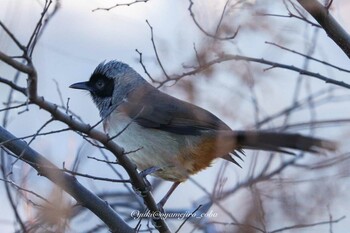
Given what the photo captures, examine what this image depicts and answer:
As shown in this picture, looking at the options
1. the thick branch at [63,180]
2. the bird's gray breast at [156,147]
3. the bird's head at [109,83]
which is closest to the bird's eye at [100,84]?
the bird's head at [109,83]

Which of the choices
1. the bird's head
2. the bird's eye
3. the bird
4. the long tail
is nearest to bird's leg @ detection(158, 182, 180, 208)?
the bird

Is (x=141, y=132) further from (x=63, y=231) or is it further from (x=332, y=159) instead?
(x=332, y=159)

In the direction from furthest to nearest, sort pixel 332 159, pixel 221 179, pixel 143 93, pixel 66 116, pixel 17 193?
1. pixel 143 93
2. pixel 17 193
3. pixel 221 179
4. pixel 66 116
5. pixel 332 159

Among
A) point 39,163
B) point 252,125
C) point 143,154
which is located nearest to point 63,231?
point 39,163

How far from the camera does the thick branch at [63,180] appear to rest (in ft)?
12.3

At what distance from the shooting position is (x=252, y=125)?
3885 mm

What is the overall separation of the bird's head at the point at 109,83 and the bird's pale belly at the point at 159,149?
0.65 meters

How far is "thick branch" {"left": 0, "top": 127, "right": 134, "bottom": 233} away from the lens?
12.3 ft

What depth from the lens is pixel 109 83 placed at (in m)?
6.05

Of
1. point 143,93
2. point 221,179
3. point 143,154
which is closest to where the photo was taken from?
point 221,179

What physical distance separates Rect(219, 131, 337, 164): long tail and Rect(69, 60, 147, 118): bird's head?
161 cm

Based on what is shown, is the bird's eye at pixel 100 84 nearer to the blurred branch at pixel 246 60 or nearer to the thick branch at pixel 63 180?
the blurred branch at pixel 246 60

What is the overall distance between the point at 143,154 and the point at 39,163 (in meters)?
1.45

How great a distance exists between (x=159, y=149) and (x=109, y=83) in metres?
1.12
